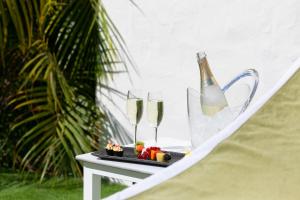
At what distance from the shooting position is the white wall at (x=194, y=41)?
10.3ft

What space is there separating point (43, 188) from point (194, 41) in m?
1.54

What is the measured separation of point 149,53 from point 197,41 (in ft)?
1.50

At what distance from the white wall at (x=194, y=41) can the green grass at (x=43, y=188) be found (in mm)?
566

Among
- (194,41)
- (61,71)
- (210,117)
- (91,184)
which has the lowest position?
(91,184)

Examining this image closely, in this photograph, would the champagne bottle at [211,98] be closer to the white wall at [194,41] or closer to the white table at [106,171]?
the white table at [106,171]

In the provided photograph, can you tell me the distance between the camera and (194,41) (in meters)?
3.54

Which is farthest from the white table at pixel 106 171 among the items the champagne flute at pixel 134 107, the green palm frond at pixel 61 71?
the green palm frond at pixel 61 71

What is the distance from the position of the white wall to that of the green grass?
1.86 ft

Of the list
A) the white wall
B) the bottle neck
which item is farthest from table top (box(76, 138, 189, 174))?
the white wall

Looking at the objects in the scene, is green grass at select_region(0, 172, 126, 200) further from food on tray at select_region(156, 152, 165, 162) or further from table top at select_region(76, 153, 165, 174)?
food on tray at select_region(156, 152, 165, 162)

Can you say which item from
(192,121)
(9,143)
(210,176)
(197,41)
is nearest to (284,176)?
(210,176)

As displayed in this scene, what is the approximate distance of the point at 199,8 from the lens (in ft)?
11.5

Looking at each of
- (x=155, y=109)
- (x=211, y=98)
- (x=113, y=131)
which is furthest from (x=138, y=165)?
(x=113, y=131)

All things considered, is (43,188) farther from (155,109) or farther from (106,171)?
(155,109)
